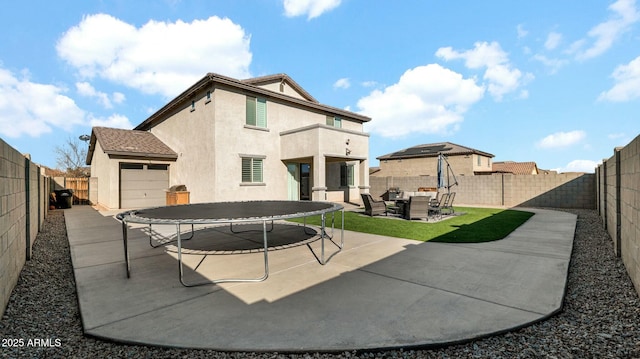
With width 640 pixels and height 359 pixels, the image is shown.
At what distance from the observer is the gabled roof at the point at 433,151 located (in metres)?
33.3

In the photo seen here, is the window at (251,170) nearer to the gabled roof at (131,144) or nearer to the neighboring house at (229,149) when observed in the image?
the neighboring house at (229,149)

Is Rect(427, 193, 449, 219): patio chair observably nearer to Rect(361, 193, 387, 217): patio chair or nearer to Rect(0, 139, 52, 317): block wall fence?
Rect(361, 193, 387, 217): patio chair

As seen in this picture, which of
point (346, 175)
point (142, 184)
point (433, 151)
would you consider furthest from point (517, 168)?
point (142, 184)

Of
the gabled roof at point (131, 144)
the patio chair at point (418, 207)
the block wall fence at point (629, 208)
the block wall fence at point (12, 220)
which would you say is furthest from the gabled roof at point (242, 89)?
the block wall fence at point (629, 208)

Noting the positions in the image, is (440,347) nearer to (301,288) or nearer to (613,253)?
(301,288)

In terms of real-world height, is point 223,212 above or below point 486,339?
above

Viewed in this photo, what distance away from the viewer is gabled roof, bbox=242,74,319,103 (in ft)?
52.7

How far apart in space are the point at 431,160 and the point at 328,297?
33.5 meters

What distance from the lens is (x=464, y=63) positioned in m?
12.1

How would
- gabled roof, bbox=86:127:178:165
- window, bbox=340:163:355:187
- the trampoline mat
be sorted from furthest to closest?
window, bbox=340:163:355:187 < gabled roof, bbox=86:127:178:165 < the trampoline mat

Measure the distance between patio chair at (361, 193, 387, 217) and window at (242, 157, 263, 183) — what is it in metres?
6.32

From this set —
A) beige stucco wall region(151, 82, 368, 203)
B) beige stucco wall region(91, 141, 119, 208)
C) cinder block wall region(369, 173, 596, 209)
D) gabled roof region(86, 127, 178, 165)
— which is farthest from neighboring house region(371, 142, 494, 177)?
beige stucco wall region(91, 141, 119, 208)

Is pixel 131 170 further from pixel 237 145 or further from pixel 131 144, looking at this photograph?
pixel 237 145

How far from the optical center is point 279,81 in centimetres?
1753
